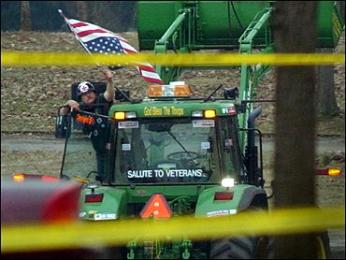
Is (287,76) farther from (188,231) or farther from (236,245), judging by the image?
(236,245)

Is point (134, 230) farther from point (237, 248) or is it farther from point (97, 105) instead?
point (97, 105)

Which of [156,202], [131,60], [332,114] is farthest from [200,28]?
[332,114]

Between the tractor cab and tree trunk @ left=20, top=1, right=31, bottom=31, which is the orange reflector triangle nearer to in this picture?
the tractor cab

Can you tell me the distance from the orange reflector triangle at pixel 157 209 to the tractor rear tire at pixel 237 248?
18.0 inches

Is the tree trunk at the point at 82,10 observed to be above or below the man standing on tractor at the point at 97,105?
above

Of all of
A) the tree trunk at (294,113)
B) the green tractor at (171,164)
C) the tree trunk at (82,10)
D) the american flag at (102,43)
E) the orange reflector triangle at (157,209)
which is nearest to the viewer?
the tree trunk at (294,113)

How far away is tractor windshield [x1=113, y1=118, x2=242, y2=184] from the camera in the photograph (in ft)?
28.5

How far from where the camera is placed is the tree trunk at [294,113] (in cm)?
545

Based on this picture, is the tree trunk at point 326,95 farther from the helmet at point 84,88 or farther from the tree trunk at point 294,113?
the tree trunk at point 294,113

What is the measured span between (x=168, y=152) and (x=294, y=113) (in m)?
3.35

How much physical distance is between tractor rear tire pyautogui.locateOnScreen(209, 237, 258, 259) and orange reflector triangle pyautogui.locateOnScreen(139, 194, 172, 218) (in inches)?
18.0

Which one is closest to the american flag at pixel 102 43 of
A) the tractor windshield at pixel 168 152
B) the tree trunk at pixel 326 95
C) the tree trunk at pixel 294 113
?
the tractor windshield at pixel 168 152

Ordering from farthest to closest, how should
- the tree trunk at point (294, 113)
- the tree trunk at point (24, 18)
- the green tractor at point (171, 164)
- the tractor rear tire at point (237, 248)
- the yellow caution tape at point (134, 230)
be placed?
1. the tree trunk at point (24, 18)
2. the green tractor at point (171, 164)
3. the tractor rear tire at point (237, 248)
4. the tree trunk at point (294, 113)
5. the yellow caution tape at point (134, 230)

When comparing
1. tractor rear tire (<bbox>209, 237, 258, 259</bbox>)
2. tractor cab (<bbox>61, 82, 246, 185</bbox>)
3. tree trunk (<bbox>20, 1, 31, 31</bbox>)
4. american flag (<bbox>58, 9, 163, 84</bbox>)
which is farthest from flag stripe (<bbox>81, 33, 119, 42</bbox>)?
tree trunk (<bbox>20, 1, 31, 31</bbox>)
